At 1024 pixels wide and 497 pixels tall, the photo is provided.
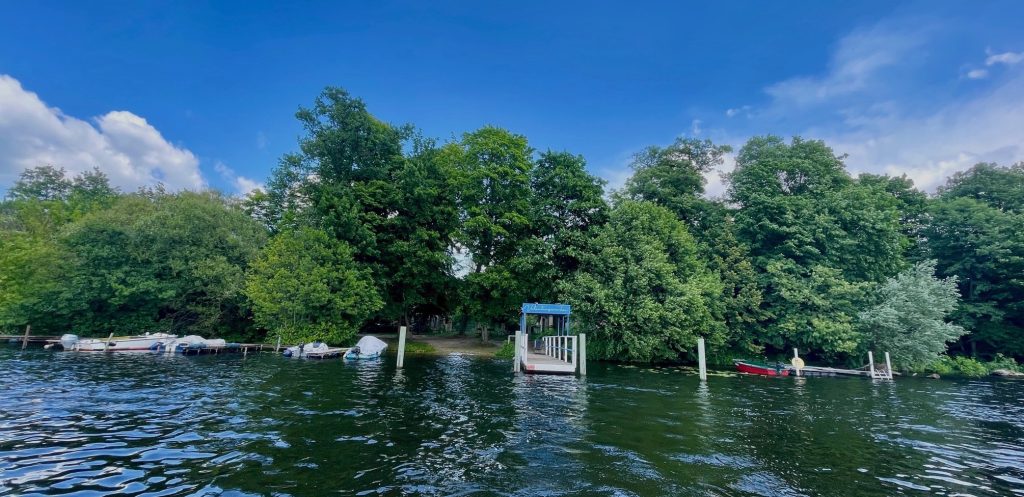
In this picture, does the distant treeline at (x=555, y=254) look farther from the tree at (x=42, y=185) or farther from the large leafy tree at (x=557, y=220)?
the tree at (x=42, y=185)

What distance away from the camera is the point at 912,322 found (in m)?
29.8

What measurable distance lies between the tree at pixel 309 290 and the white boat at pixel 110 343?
632 cm

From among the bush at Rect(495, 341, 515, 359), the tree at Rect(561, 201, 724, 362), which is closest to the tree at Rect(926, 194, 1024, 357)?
the tree at Rect(561, 201, 724, 362)

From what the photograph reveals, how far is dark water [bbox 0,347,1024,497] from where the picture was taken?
720 centimetres

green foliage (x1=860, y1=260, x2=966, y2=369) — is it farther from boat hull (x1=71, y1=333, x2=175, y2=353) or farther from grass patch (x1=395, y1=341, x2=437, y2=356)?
boat hull (x1=71, y1=333, x2=175, y2=353)

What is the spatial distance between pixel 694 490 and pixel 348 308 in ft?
93.8

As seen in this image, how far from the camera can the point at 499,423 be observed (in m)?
11.7

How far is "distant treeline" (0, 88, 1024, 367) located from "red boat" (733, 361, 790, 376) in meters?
2.65

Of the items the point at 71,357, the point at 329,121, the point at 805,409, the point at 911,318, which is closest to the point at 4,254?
the point at 71,357

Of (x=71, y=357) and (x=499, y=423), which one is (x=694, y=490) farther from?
(x=71, y=357)

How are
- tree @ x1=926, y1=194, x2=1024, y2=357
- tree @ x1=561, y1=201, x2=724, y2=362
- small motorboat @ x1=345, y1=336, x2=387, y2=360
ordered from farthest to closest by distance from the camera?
1. tree @ x1=926, y1=194, x2=1024, y2=357
2. small motorboat @ x1=345, y1=336, x2=387, y2=360
3. tree @ x1=561, y1=201, x2=724, y2=362

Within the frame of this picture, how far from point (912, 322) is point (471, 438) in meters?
34.6

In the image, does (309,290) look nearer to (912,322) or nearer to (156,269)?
(156,269)

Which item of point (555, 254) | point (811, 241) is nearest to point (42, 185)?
point (555, 254)
